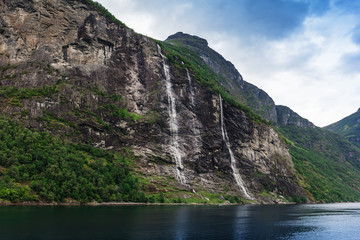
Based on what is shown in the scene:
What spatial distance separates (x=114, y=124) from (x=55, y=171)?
4446 cm

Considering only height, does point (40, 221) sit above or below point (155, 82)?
below

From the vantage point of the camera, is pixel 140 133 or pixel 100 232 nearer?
pixel 100 232

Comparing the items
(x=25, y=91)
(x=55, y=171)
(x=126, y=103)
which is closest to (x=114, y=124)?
(x=126, y=103)

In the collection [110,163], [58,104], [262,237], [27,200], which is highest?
[58,104]

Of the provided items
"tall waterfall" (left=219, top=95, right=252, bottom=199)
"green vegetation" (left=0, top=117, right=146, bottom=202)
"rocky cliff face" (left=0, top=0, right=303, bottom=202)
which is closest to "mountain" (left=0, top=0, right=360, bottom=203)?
"green vegetation" (left=0, top=117, right=146, bottom=202)

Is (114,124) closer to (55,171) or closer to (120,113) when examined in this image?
(120,113)

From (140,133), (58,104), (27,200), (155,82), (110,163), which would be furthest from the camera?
(155,82)

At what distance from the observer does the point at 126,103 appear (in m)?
131

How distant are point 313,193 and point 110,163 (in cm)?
11930

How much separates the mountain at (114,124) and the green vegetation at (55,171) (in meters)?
0.33

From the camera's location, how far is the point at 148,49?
488ft

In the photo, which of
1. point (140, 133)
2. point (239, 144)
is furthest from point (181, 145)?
point (239, 144)

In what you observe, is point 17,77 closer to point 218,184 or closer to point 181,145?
point 181,145

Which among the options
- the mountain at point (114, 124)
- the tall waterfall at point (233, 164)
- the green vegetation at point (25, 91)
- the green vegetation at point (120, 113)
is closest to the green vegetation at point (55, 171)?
the mountain at point (114, 124)
